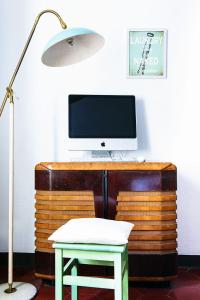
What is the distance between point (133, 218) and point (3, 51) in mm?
1895

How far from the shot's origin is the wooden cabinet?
238 centimetres

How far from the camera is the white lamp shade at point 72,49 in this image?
2.16 metres

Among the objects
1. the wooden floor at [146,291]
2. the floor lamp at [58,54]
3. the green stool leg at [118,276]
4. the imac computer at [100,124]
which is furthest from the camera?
the imac computer at [100,124]

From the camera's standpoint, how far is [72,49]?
2299 mm

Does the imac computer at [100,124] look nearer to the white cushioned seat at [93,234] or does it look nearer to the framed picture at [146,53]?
the framed picture at [146,53]

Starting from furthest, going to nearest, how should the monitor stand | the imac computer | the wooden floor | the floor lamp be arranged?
the monitor stand, the imac computer, the wooden floor, the floor lamp

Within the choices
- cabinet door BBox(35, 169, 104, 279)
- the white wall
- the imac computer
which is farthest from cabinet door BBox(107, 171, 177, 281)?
the white wall

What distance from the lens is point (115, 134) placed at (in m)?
2.72

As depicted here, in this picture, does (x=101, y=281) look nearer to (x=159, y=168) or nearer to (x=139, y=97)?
(x=159, y=168)

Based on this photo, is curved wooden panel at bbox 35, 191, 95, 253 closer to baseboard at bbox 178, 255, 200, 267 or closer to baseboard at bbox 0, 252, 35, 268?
baseboard at bbox 0, 252, 35, 268

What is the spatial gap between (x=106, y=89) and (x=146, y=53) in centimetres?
48

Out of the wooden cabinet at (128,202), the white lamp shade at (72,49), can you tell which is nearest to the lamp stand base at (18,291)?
the wooden cabinet at (128,202)

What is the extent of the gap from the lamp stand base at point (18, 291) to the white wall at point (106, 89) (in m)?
0.54

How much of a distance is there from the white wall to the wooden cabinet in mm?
579
